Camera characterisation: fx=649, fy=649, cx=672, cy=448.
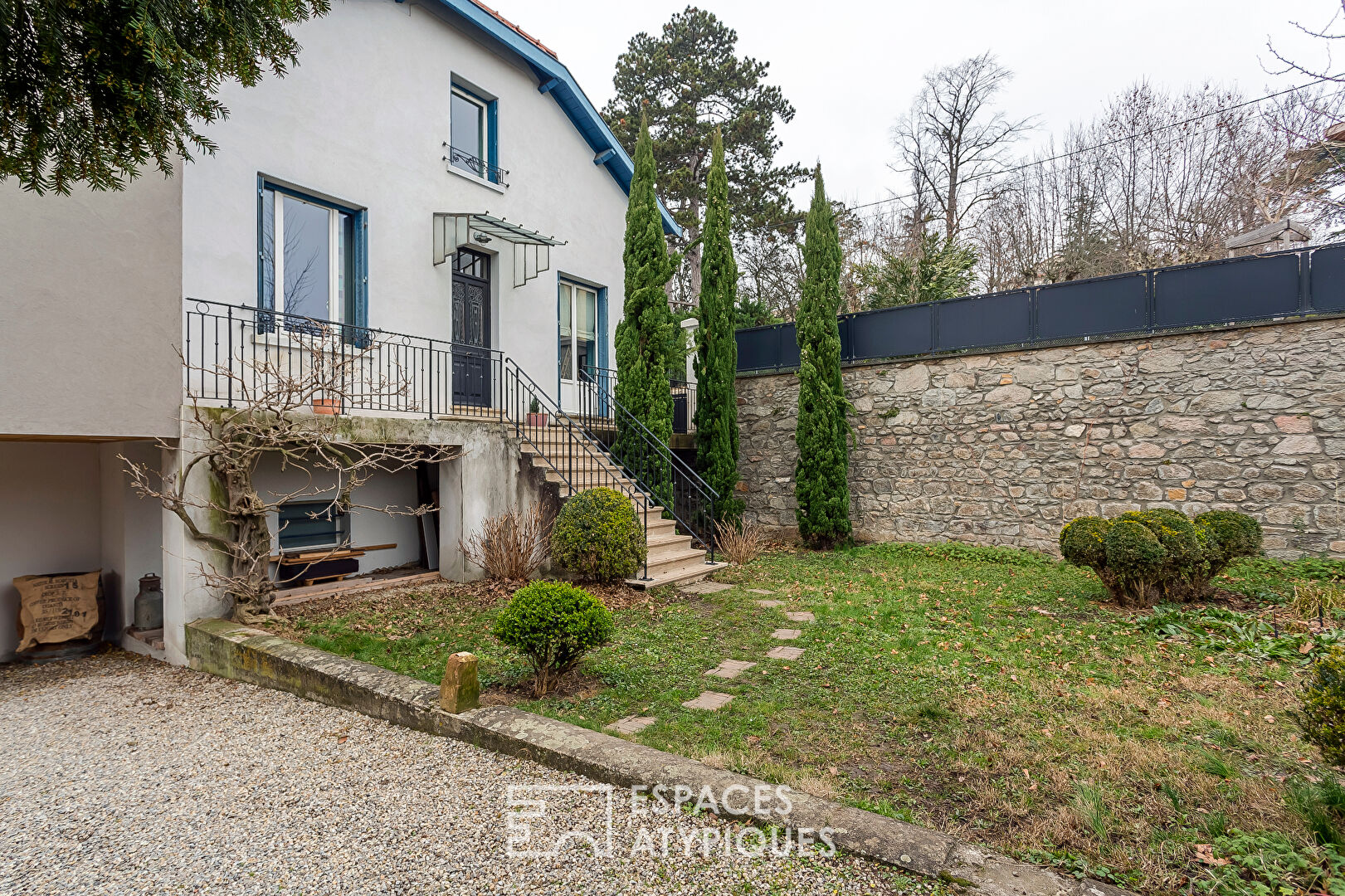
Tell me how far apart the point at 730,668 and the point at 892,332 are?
682cm

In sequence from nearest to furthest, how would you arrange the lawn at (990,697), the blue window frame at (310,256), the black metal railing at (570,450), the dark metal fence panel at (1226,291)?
the lawn at (990,697), the blue window frame at (310,256), the dark metal fence panel at (1226,291), the black metal railing at (570,450)

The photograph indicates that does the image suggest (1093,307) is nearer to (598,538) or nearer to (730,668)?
(598,538)

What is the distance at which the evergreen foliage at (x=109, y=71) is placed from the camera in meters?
3.18

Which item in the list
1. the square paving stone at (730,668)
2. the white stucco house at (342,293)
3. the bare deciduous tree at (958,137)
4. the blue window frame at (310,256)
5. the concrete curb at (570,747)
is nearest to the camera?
the concrete curb at (570,747)

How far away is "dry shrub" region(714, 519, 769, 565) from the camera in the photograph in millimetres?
8391

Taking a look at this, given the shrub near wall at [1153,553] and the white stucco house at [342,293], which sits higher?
the white stucco house at [342,293]

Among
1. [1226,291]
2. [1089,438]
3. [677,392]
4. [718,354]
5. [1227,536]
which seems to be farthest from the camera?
[677,392]

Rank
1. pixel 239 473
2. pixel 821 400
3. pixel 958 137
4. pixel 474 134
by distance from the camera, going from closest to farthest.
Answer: pixel 239 473 → pixel 474 134 → pixel 821 400 → pixel 958 137

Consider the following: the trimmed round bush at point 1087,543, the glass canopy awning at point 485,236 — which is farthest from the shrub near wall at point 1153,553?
the glass canopy awning at point 485,236

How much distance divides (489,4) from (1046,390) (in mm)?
9282

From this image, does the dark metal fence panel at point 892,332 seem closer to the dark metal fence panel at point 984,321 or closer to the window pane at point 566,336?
the dark metal fence panel at point 984,321

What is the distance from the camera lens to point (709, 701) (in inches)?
156

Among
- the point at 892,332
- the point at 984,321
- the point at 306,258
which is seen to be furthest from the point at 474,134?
the point at 984,321

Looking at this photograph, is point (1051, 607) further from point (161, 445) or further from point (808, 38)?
point (808, 38)
